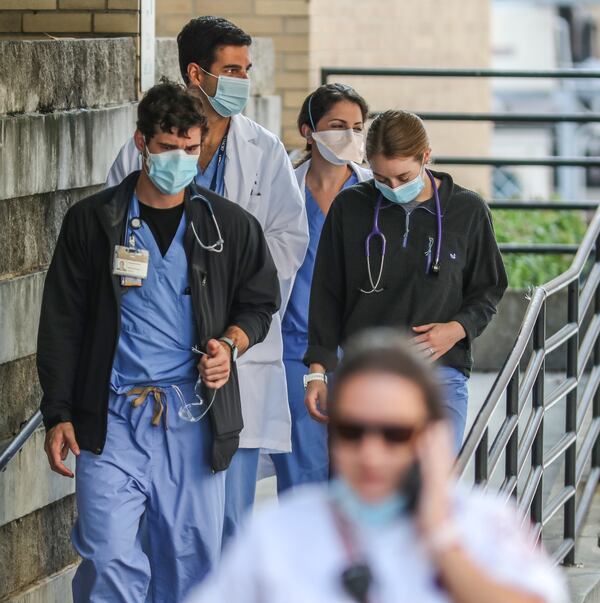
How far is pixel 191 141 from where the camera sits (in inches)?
175

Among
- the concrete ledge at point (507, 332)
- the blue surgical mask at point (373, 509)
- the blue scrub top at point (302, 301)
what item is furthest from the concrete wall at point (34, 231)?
the concrete ledge at point (507, 332)

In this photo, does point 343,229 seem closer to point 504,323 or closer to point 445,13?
point 504,323

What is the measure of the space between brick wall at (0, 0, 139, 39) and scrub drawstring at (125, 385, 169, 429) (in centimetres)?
216

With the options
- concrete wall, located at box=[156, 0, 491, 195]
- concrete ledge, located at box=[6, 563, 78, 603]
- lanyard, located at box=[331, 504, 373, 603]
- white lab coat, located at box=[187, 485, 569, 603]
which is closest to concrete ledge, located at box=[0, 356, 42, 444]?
concrete ledge, located at box=[6, 563, 78, 603]

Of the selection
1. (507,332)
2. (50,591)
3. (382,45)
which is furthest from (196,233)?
(382,45)

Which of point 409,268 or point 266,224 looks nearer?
point 409,268

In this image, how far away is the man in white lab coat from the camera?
5008 mm

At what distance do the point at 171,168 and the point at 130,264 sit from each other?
0.28 meters

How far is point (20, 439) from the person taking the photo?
4.89m

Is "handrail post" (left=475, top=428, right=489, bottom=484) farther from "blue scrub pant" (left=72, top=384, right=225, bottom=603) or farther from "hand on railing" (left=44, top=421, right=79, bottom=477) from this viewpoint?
"hand on railing" (left=44, top=421, right=79, bottom=477)

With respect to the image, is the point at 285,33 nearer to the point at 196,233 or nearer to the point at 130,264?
the point at 196,233

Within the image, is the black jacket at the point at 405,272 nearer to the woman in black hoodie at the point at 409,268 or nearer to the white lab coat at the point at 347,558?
the woman in black hoodie at the point at 409,268

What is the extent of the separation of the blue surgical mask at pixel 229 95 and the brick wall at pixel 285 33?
3.82 meters

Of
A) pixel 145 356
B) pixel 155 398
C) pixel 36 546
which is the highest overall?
pixel 145 356
